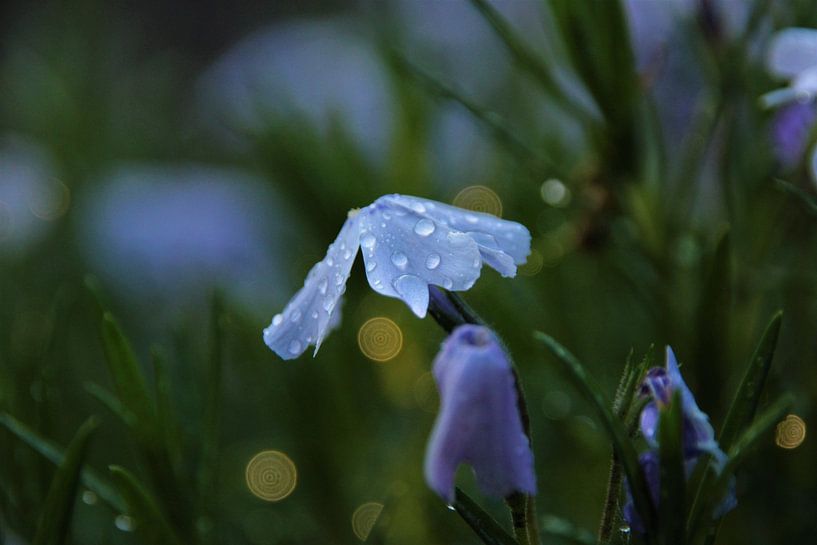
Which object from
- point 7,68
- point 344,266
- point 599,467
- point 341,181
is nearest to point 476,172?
point 341,181

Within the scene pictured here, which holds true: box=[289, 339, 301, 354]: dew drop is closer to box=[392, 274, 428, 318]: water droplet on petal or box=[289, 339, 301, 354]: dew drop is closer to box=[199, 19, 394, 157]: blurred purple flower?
box=[392, 274, 428, 318]: water droplet on petal

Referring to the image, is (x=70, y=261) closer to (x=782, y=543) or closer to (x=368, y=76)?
(x=368, y=76)

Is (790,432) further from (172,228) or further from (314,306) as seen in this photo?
(172,228)

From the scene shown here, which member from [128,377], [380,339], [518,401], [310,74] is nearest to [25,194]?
[310,74]

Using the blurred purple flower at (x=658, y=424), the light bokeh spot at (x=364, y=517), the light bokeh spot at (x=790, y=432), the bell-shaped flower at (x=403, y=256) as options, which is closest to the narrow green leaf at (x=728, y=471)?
the blurred purple flower at (x=658, y=424)

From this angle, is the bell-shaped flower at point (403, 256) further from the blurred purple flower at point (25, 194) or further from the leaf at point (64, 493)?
the blurred purple flower at point (25, 194)

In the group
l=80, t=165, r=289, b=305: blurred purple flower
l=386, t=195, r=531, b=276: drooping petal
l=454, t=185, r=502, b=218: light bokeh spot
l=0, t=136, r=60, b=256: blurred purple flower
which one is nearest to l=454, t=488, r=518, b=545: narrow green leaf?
l=386, t=195, r=531, b=276: drooping petal
